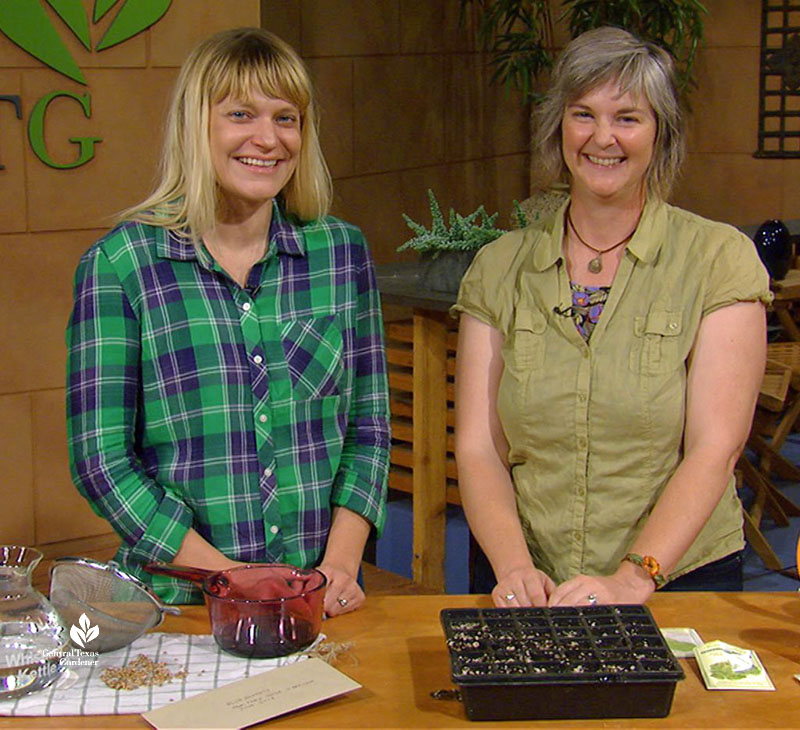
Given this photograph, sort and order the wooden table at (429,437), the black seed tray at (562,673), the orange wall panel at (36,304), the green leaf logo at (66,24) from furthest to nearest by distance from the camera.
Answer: the wooden table at (429,437), the orange wall panel at (36,304), the green leaf logo at (66,24), the black seed tray at (562,673)

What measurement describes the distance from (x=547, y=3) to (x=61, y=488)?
15.6 ft

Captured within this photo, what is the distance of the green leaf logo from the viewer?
4086mm

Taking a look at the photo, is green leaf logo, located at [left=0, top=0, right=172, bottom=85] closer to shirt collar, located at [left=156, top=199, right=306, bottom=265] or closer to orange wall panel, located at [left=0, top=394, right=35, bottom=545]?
orange wall panel, located at [left=0, top=394, right=35, bottom=545]

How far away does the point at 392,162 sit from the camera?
7.25m

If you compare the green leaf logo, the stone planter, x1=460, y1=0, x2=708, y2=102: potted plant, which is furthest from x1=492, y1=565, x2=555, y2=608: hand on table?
x1=460, y1=0, x2=708, y2=102: potted plant

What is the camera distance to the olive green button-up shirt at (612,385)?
7.24 ft

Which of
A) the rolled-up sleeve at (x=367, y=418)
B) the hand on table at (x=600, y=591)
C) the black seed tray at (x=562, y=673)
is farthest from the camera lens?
the rolled-up sleeve at (x=367, y=418)

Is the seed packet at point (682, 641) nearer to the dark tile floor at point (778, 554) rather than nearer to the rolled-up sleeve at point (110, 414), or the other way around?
the rolled-up sleeve at point (110, 414)

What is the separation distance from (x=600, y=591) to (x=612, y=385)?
39cm

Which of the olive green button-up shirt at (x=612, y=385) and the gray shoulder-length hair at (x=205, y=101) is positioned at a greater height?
the gray shoulder-length hair at (x=205, y=101)

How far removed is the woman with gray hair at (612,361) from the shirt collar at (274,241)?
361 mm

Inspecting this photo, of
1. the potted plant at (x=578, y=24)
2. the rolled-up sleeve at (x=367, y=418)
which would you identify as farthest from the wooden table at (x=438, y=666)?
the potted plant at (x=578, y=24)

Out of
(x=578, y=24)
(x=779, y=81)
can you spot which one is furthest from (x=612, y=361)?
(x=779, y=81)

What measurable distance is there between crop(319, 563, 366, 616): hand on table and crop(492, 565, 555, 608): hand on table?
0.22 metres
